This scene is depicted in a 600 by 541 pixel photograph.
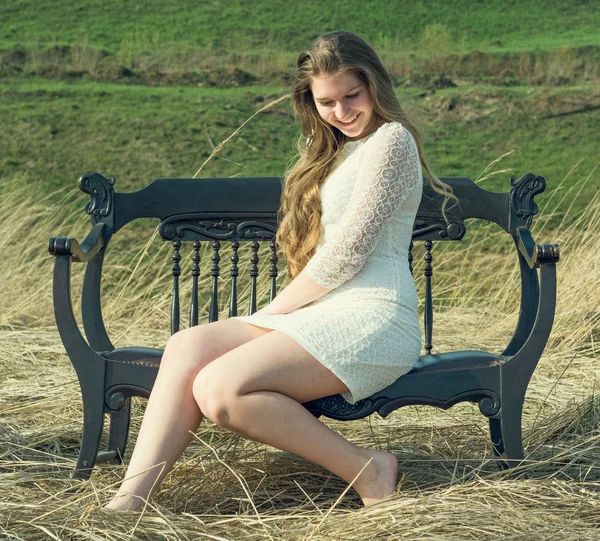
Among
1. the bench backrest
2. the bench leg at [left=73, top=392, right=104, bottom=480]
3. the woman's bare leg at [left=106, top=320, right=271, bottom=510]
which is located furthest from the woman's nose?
the bench leg at [left=73, top=392, right=104, bottom=480]

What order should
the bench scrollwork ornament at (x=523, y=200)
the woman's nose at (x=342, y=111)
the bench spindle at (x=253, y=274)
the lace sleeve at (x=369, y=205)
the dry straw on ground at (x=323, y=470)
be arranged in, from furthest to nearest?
the bench spindle at (x=253, y=274), the bench scrollwork ornament at (x=523, y=200), the woman's nose at (x=342, y=111), the lace sleeve at (x=369, y=205), the dry straw on ground at (x=323, y=470)

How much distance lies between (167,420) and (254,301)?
0.95m

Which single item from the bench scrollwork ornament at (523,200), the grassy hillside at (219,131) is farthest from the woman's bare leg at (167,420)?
the grassy hillside at (219,131)

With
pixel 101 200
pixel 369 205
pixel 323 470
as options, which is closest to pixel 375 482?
pixel 323 470

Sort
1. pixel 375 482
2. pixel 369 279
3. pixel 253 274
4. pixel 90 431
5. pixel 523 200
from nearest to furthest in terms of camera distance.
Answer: pixel 375 482 < pixel 369 279 < pixel 90 431 < pixel 523 200 < pixel 253 274

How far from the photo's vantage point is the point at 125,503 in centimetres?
229

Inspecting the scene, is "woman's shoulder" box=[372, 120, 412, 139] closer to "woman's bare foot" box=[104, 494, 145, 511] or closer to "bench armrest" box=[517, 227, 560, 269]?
"bench armrest" box=[517, 227, 560, 269]

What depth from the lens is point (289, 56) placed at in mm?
9914

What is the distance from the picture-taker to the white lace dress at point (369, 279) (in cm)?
243

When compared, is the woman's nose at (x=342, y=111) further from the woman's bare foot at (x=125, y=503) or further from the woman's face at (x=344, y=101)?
the woman's bare foot at (x=125, y=503)

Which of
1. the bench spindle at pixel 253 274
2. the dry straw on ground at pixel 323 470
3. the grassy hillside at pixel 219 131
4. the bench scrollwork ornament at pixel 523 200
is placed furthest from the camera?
the grassy hillside at pixel 219 131

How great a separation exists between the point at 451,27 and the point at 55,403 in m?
7.62

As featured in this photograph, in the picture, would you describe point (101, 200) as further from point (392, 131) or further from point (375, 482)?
point (375, 482)

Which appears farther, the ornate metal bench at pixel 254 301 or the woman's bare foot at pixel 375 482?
the ornate metal bench at pixel 254 301
